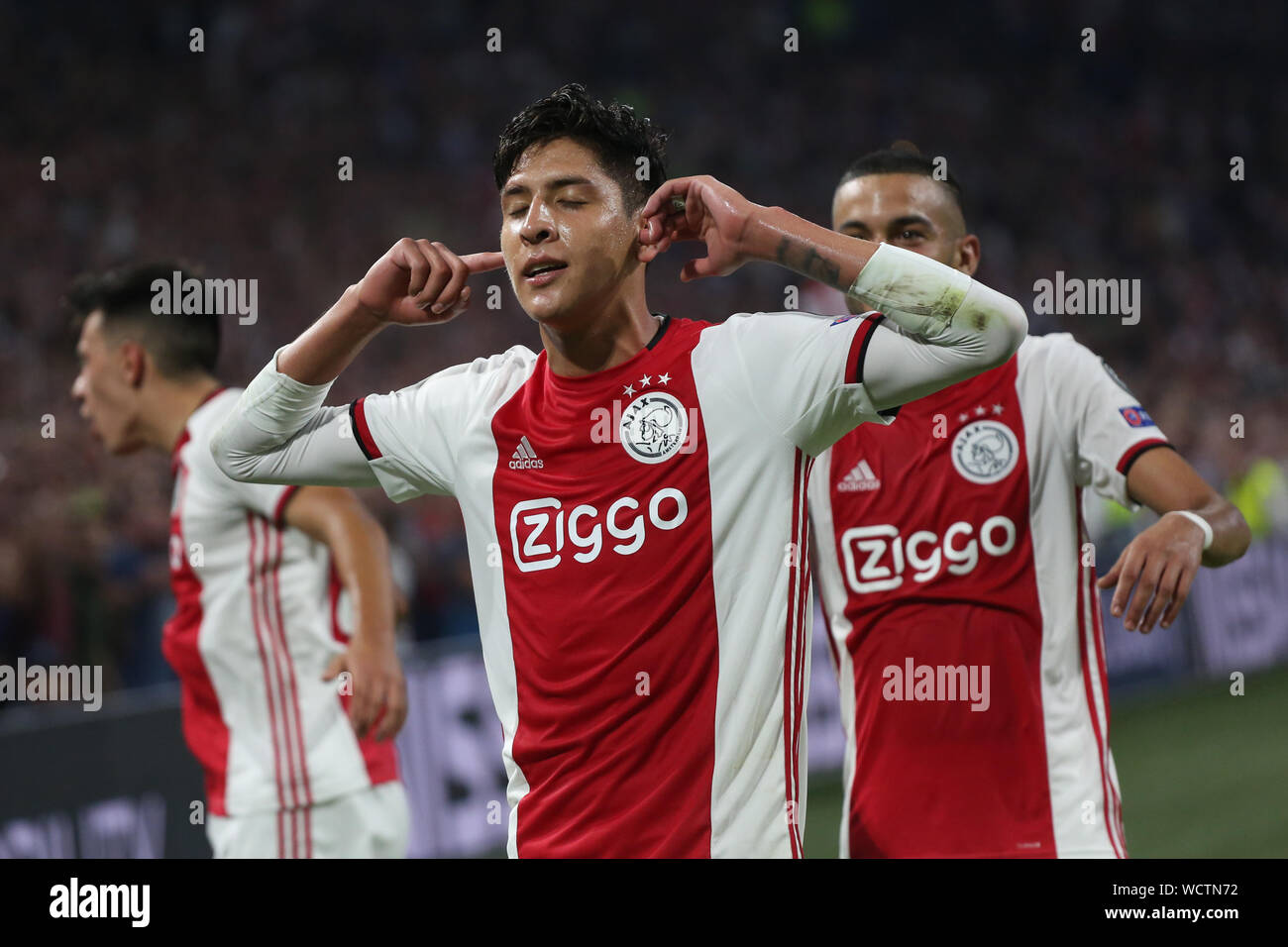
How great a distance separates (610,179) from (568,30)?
15463mm

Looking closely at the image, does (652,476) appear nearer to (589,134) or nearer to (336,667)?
(589,134)

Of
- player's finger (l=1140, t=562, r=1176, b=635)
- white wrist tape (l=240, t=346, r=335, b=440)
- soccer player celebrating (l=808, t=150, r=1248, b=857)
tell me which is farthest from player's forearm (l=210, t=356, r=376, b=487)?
player's finger (l=1140, t=562, r=1176, b=635)

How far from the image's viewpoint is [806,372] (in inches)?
107

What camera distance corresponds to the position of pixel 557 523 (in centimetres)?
284

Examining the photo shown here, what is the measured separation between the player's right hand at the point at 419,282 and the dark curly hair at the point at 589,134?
182 mm

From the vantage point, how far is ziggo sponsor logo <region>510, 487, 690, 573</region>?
279cm

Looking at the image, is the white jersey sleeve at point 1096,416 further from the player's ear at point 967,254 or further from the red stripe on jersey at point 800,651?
the red stripe on jersey at point 800,651

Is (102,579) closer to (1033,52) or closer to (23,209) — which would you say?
(23,209)

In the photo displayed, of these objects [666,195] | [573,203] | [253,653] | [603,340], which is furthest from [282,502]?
[666,195]

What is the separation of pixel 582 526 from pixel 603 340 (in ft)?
1.24

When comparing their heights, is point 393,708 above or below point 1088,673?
below

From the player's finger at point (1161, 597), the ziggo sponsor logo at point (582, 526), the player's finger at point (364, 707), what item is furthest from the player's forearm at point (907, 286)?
the player's finger at point (364, 707)

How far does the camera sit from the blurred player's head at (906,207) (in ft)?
12.3
